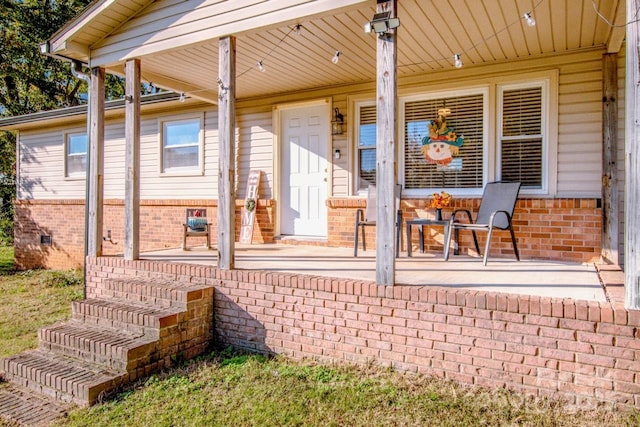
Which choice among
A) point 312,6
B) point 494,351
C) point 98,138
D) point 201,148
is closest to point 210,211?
point 201,148

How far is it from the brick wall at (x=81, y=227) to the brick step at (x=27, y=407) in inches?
142

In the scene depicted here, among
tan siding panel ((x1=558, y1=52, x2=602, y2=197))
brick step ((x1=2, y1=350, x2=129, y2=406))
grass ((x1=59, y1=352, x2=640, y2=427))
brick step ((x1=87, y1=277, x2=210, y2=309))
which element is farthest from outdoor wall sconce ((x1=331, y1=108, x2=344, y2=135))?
brick step ((x1=2, y1=350, x2=129, y2=406))

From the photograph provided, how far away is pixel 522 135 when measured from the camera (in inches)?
202

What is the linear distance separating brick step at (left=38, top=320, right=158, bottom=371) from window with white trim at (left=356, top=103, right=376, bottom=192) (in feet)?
11.6

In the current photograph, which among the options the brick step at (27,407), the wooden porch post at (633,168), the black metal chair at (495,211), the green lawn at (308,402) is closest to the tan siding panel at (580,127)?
the black metal chair at (495,211)

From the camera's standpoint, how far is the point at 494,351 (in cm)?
294

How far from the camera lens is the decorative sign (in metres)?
6.88

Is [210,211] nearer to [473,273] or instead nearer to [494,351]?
[473,273]

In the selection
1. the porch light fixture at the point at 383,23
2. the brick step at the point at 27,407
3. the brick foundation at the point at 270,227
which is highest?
the porch light fixture at the point at 383,23

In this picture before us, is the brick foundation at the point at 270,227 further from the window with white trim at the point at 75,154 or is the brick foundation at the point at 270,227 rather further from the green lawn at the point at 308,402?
the green lawn at the point at 308,402

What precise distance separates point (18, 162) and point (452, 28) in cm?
1006

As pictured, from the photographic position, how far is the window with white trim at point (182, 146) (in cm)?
Answer: 762

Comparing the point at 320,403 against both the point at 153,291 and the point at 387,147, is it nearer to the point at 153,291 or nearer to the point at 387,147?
the point at 387,147

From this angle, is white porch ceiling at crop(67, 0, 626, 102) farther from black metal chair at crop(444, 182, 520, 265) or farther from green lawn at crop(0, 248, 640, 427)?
green lawn at crop(0, 248, 640, 427)
